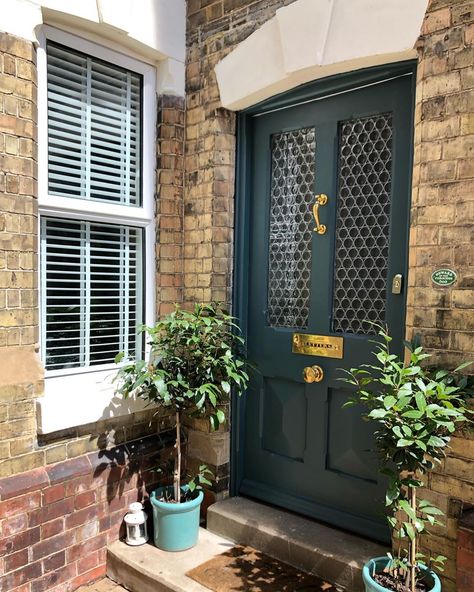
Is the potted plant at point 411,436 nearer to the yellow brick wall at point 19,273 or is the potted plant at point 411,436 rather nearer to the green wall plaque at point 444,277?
the green wall plaque at point 444,277

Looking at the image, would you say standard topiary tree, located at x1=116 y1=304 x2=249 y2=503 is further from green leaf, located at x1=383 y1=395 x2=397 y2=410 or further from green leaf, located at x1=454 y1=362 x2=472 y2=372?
green leaf, located at x1=454 y1=362 x2=472 y2=372

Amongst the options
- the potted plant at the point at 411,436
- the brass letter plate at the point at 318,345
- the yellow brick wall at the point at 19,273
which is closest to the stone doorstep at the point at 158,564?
the yellow brick wall at the point at 19,273

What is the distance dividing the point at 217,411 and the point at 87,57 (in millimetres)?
2185

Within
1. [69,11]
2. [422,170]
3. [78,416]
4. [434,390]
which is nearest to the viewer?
[434,390]

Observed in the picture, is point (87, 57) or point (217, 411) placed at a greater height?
point (87, 57)

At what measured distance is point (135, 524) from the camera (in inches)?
114

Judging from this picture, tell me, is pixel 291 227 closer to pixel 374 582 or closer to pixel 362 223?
pixel 362 223

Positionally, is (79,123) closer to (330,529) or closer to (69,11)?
(69,11)

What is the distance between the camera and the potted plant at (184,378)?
107 inches

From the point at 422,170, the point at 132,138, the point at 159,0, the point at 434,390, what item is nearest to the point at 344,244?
the point at 422,170

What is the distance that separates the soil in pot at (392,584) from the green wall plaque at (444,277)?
1296mm

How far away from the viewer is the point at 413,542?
6.51 feet

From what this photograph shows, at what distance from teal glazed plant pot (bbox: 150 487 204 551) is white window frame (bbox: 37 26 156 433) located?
0.62m

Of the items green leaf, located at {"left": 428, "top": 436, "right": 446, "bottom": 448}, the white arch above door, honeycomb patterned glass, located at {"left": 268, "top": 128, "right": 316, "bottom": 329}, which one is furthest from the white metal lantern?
the white arch above door
